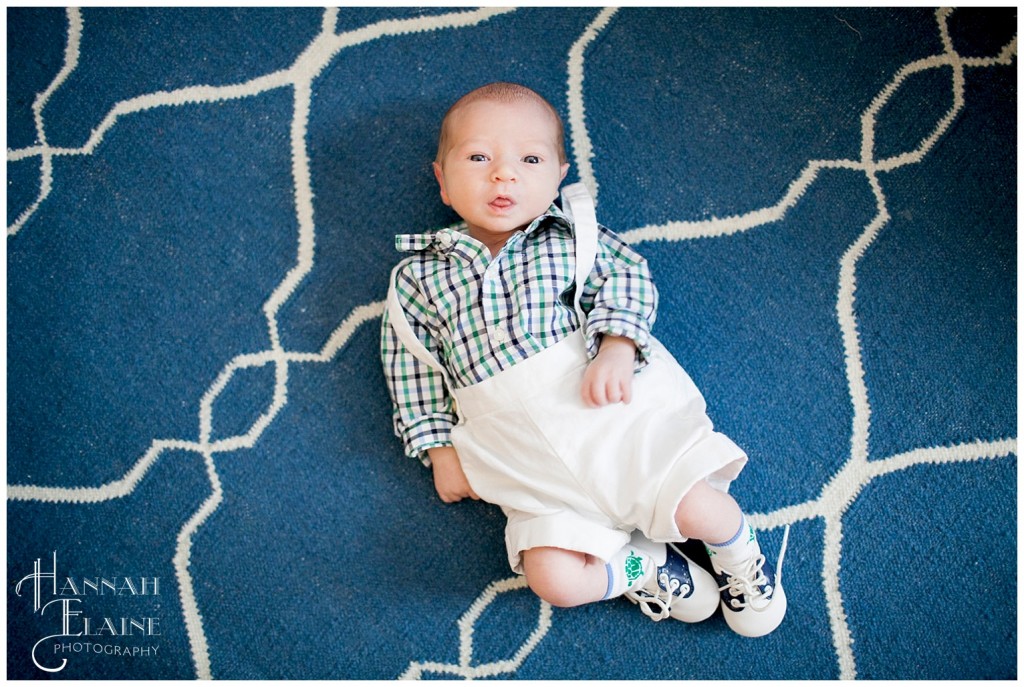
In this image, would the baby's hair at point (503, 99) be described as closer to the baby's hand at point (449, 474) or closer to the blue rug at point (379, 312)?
the blue rug at point (379, 312)

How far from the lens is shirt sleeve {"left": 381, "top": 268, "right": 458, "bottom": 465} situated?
107 centimetres

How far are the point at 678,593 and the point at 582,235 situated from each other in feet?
1.67

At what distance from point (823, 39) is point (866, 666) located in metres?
0.90

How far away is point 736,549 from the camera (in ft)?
3.36

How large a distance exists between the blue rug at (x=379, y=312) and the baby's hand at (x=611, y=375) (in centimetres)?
15

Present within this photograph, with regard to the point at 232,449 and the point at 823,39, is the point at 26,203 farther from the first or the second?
the point at 823,39

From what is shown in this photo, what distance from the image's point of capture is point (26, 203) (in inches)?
46.3

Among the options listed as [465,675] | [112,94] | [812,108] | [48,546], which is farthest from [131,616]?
[812,108]

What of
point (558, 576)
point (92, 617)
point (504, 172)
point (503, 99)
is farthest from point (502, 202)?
point (92, 617)

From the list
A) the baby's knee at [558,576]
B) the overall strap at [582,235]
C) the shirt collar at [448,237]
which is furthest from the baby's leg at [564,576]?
the shirt collar at [448,237]

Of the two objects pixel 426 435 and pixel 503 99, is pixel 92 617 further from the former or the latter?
pixel 503 99

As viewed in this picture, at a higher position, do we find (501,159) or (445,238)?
(501,159)

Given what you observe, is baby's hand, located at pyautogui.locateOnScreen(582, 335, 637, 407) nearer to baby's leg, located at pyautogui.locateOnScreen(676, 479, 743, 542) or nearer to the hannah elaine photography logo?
baby's leg, located at pyautogui.locateOnScreen(676, 479, 743, 542)

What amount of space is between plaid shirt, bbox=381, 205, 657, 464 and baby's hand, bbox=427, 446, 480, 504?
22 millimetres
